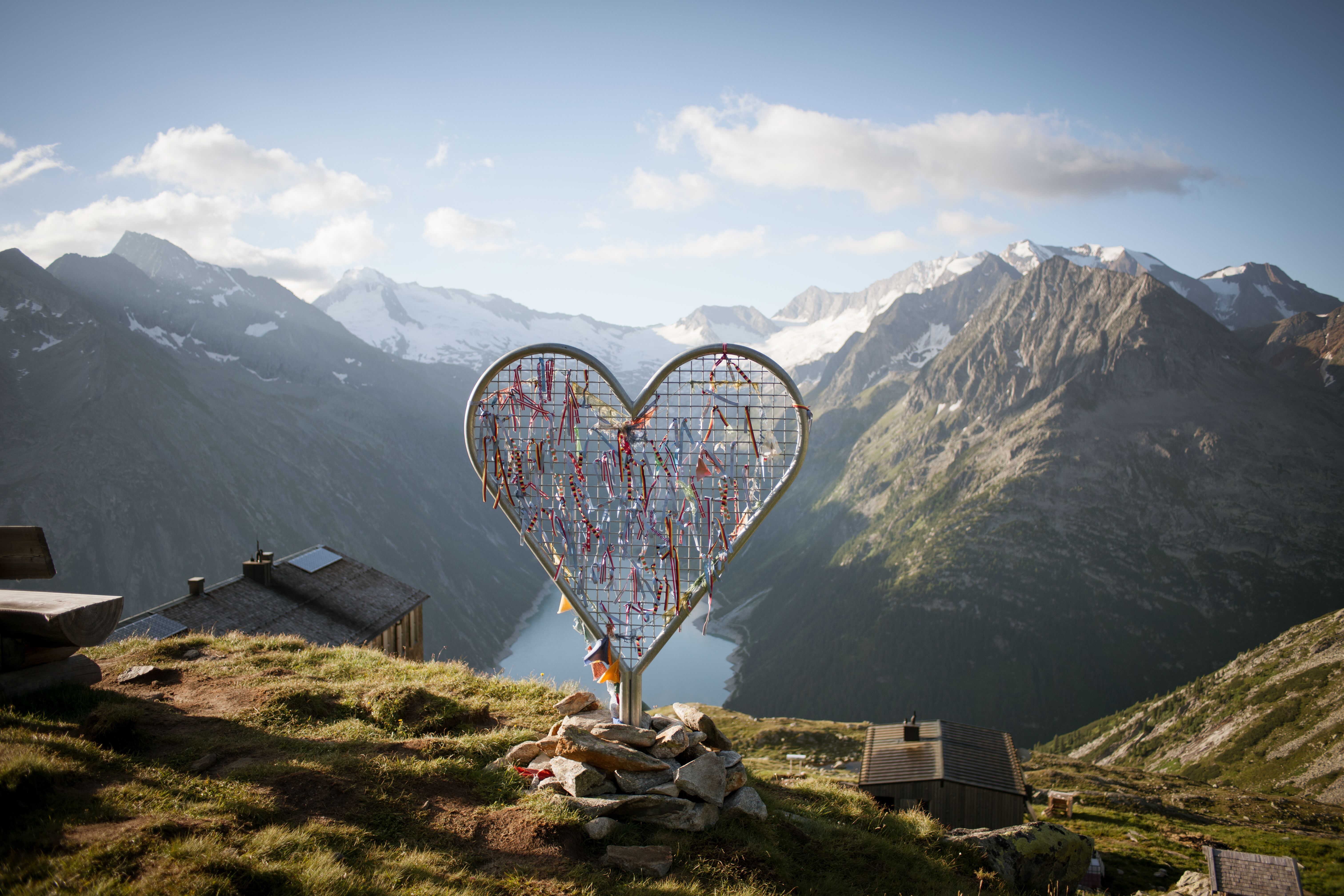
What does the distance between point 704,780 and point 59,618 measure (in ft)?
34.5

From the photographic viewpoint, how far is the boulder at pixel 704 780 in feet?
37.4

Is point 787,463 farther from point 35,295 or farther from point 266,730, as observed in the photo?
point 35,295

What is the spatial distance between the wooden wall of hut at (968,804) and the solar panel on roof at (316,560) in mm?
29708

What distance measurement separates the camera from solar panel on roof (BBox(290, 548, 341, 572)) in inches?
1403

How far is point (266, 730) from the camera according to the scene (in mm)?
12414

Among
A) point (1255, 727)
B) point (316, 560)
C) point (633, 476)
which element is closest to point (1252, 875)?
point (633, 476)

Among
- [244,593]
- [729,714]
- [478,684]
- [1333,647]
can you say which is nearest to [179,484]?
[729,714]

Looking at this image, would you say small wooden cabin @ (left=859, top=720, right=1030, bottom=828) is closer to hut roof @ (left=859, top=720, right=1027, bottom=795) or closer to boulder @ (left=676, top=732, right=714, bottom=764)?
hut roof @ (left=859, top=720, right=1027, bottom=795)

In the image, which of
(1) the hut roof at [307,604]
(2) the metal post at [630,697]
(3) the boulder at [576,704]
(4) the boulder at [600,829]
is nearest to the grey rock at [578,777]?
(4) the boulder at [600,829]

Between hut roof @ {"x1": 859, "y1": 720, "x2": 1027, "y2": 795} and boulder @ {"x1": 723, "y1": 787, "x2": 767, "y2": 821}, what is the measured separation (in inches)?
873

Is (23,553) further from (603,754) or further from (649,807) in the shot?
(649,807)

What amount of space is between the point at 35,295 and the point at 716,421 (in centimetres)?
25100

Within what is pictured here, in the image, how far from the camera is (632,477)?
13.8 m

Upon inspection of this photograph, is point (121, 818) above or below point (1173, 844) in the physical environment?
above
